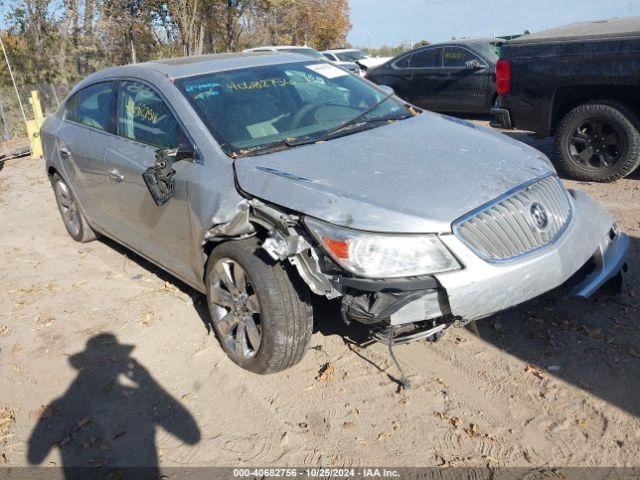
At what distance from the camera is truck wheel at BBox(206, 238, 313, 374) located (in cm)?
299

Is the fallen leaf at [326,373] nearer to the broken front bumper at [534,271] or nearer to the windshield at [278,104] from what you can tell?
the broken front bumper at [534,271]

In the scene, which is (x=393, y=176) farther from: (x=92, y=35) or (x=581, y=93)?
(x=92, y=35)

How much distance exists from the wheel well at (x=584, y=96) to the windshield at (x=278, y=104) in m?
2.75

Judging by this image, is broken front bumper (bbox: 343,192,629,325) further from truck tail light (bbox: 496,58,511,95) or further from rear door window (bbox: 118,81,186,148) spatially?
truck tail light (bbox: 496,58,511,95)

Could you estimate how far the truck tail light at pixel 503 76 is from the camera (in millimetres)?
6461

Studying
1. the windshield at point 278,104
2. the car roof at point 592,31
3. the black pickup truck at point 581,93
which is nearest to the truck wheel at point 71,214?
the windshield at point 278,104

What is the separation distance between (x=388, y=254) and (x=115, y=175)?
98.1 inches

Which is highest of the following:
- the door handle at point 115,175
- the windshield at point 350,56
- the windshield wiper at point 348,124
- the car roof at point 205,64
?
the windshield at point 350,56

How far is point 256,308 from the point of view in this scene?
10.3ft

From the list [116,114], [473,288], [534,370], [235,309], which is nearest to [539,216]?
[473,288]

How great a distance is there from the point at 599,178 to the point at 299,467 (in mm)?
4882

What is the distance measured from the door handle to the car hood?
136 centimetres

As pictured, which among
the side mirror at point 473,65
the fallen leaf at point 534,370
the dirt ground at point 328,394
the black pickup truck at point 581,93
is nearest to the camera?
the dirt ground at point 328,394

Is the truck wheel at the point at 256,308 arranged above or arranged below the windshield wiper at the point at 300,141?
below
